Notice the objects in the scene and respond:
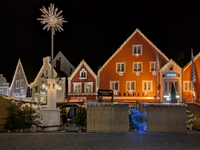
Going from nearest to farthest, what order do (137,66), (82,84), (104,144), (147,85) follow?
(104,144), (147,85), (137,66), (82,84)

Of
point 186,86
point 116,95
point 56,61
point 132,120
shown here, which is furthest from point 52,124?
point 56,61

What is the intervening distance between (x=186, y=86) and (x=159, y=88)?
12.9ft

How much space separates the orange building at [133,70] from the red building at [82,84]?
172 cm

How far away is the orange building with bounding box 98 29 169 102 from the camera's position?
40.1 meters

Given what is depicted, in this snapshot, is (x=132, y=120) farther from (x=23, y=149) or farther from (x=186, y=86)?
(x=186, y=86)

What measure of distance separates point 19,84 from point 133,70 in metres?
21.7

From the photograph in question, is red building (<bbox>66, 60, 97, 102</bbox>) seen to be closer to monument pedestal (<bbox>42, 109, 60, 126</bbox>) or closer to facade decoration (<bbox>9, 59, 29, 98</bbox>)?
facade decoration (<bbox>9, 59, 29, 98</bbox>)

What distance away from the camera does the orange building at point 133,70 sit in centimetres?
4012

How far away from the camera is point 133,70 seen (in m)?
41.0

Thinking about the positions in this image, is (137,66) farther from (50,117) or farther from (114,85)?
(50,117)

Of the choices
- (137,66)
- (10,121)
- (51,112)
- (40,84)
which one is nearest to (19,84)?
(40,84)

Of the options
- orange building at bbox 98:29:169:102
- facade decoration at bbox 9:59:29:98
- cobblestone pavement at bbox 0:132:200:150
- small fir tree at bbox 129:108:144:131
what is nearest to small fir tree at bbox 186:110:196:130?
small fir tree at bbox 129:108:144:131

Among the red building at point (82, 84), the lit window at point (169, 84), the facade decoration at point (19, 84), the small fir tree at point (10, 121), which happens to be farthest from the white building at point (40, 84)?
the small fir tree at point (10, 121)

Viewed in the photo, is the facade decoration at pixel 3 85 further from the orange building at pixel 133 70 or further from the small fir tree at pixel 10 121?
the small fir tree at pixel 10 121
